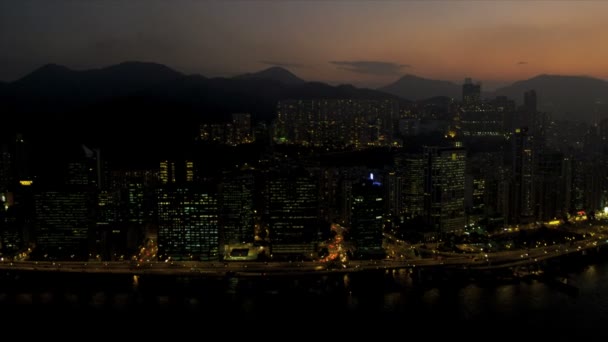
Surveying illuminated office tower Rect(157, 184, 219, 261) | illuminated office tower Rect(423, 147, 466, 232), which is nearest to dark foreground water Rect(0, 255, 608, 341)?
illuminated office tower Rect(157, 184, 219, 261)

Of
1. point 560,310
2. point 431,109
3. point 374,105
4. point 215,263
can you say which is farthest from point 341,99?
point 560,310

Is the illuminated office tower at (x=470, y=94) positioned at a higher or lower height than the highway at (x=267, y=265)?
higher

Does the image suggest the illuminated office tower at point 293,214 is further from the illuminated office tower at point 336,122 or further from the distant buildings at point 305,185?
the illuminated office tower at point 336,122

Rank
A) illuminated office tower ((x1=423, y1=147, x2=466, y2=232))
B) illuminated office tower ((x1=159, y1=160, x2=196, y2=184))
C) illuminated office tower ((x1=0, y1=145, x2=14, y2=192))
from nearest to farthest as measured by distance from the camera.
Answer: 1. illuminated office tower ((x1=423, y1=147, x2=466, y2=232))
2. illuminated office tower ((x1=0, y1=145, x2=14, y2=192))
3. illuminated office tower ((x1=159, y1=160, x2=196, y2=184))

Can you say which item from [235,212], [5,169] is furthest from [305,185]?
[5,169]

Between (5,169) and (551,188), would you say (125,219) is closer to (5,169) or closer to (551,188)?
(5,169)

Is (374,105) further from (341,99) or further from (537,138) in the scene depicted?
(537,138)

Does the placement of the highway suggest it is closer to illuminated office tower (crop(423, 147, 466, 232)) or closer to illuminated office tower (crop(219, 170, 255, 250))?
illuminated office tower (crop(219, 170, 255, 250))

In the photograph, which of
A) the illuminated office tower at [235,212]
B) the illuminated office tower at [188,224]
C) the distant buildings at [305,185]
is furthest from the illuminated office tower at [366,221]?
the illuminated office tower at [188,224]
